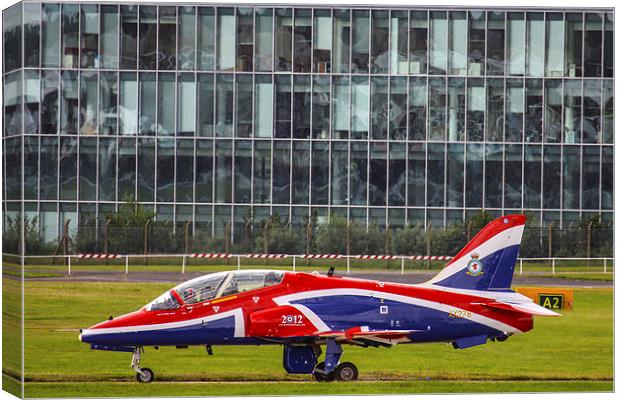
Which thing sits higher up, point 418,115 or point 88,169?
point 418,115

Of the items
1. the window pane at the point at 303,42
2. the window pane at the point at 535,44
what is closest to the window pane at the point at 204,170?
the window pane at the point at 303,42

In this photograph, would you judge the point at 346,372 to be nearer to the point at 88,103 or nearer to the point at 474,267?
the point at 474,267

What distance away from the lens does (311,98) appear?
111 feet

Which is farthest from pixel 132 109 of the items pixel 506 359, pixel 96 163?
pixel 506 359

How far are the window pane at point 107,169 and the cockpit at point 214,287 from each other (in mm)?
2185

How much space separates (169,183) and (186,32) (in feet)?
9.46

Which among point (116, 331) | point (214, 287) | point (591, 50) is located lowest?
point (116, 331)

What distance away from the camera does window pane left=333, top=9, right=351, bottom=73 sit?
3400 centimetres

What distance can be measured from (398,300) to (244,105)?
4.73 meters

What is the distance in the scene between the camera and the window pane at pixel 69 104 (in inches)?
1318

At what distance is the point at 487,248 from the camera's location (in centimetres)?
3366

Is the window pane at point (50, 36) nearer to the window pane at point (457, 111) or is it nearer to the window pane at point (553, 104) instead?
the window pane at point (457, 111)

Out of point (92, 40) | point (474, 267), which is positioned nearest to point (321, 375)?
point (474, 267)

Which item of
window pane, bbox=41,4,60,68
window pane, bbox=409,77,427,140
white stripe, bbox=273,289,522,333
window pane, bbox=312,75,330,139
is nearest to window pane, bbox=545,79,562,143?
window pane, bbox=409,77,427,140
